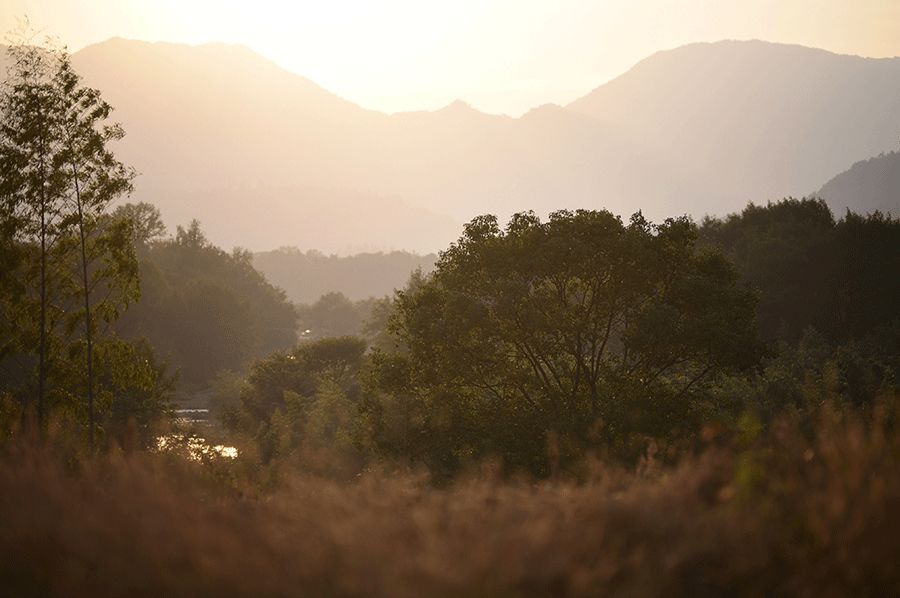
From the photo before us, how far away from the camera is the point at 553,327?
1072 inches

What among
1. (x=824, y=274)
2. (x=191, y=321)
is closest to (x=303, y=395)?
(x=824, y=274)

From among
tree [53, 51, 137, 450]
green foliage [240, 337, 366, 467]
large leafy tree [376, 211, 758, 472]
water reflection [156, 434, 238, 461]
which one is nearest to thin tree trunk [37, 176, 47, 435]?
tree [53, 51, 137, 450]

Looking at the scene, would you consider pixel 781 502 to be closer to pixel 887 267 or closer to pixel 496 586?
pixel 496 586

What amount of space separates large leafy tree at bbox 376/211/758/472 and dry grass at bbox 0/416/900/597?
18.8 meters

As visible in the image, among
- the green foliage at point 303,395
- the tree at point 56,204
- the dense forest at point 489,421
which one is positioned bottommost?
the green foliage at point 303,395

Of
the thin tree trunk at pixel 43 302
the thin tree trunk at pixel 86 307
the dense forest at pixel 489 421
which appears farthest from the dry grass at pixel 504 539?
the thin tree trunk at pixel 86 307

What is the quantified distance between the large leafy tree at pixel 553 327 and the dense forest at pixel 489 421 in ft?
0.32

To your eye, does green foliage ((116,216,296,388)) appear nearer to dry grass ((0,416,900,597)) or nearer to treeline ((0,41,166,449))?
treeline ((0,41,166,449))

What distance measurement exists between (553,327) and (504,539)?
21.2 metres

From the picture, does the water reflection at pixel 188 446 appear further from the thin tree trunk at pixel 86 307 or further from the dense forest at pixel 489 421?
the thin tree trunk at pixel 86 307

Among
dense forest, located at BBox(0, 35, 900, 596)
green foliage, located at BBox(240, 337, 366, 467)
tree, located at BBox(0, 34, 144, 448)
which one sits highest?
tree, located at BBox(0, 34, 144, 448)

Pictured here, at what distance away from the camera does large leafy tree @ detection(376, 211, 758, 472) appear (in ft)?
88.2

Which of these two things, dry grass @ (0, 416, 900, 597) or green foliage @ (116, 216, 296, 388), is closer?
dry grass @ (0, 416, 900, 597)

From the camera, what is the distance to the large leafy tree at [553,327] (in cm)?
2689
